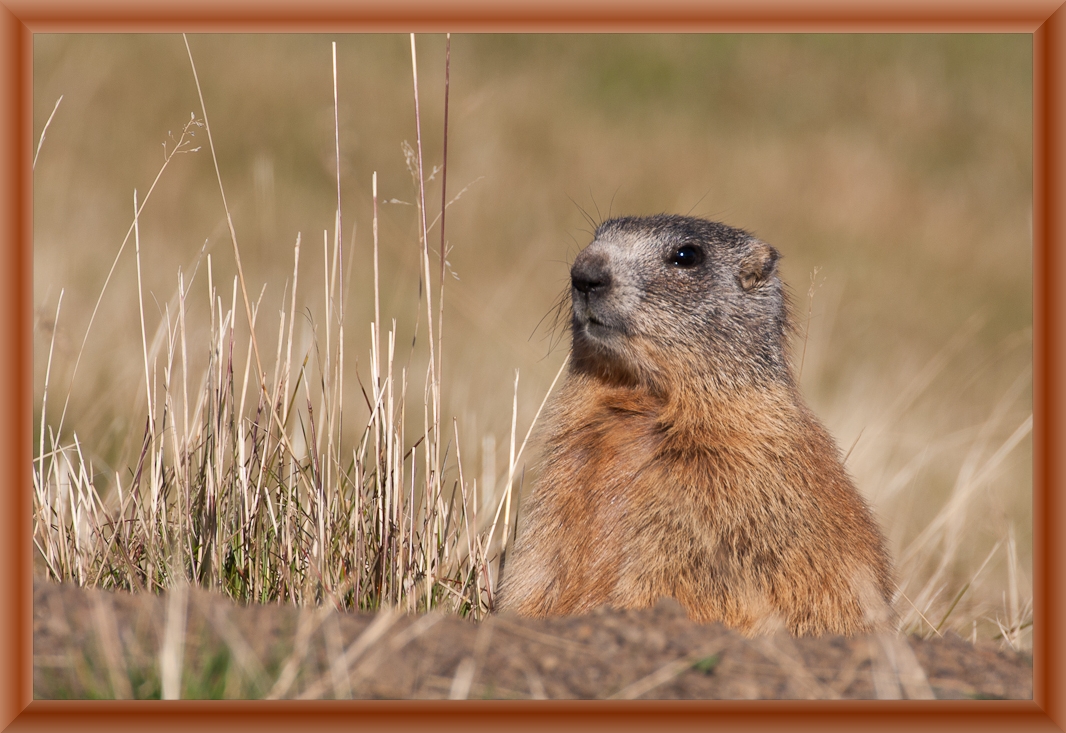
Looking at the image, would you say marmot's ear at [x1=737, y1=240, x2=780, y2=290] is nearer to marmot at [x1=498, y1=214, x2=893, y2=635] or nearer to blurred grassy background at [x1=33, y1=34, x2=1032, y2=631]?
marmot at [x1=498, y1=214, x2=893, y2=635]

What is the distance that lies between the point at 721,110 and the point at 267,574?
2037cm

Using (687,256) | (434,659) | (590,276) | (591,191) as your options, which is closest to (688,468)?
(590,276)

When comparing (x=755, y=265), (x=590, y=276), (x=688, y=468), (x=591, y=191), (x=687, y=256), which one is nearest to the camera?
(x=688, y=468)

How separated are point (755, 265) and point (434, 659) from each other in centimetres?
307

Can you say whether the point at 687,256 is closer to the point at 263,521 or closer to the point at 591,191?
the point at 263,521

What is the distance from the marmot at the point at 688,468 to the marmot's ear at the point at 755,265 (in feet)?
0.04

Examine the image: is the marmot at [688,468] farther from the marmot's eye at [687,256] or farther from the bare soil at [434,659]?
the bare soil at [434,659]

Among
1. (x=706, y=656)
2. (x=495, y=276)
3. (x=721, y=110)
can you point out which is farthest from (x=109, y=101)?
(x=706, y=656)

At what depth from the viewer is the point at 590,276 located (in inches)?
183

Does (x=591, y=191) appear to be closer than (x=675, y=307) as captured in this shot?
No

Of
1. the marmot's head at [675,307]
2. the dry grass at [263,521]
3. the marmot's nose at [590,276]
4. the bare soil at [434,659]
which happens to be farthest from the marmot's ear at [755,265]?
the bare soil at [434,659]

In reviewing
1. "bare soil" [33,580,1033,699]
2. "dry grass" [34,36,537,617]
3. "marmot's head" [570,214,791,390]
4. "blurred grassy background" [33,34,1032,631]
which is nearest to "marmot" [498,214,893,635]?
"marmot's head" [570,214,791,390]

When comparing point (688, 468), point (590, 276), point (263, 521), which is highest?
point (590, 276)
